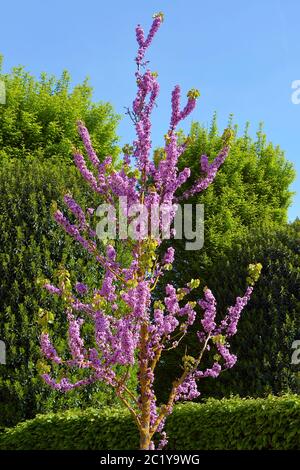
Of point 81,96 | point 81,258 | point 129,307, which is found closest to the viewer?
point 129,307

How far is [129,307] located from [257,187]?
466 inches

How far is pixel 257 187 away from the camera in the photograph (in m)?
18.3

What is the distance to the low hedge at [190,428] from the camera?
8.91 m

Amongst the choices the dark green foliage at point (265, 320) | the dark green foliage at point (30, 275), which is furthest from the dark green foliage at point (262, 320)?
the dark green foliage at point (30, 275)

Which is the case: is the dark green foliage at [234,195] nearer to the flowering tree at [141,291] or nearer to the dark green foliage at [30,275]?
the dark green foliage at [30,275]

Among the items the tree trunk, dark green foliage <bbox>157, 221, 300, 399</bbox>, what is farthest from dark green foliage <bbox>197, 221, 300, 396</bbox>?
the tree trunk

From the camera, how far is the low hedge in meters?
8.91

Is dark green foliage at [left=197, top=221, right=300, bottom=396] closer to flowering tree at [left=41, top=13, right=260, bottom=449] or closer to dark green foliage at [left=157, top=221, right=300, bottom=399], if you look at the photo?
dark green foliage at [left=157, top=221, right=300, bottom=399]
